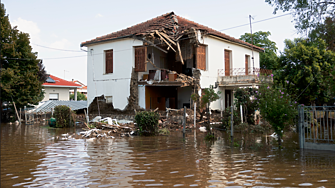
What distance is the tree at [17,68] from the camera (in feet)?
84.1

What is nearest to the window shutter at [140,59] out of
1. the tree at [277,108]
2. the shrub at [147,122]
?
the shrub at [147,122]

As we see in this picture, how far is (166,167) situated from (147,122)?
7.80m

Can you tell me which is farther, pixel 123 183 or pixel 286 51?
pixel 286 51

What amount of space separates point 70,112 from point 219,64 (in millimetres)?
13554

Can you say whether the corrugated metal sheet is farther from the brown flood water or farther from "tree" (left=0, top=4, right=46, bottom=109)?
the brown flood water

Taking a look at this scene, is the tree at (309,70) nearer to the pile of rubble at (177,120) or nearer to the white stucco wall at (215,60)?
the white stucco wall at (215,60)

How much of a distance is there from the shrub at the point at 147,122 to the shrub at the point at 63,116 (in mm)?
8544

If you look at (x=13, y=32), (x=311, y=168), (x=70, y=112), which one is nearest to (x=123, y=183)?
(x=311, y=168)

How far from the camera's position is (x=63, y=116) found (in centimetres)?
2173

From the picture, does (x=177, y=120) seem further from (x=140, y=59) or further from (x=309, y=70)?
(x=309, y=70)

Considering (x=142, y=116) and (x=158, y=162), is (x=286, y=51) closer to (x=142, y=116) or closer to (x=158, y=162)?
(x=142, y=116)

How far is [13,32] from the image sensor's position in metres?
27.1

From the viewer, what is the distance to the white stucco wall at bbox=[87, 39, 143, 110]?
23.0 meters

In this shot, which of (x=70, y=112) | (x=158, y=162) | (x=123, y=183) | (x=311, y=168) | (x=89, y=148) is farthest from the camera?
(x=70, y=112)
